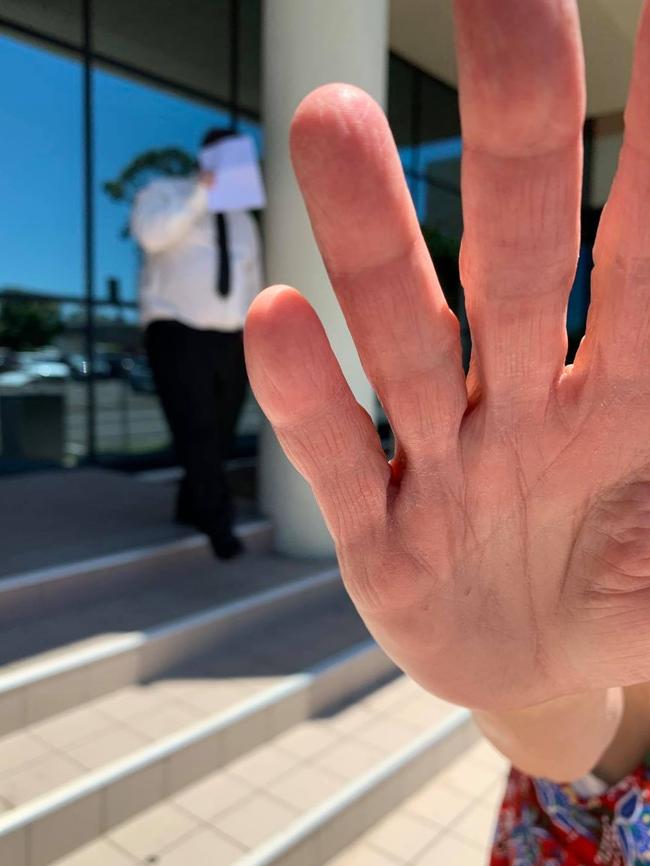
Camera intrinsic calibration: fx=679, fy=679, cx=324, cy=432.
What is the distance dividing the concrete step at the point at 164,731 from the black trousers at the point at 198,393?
2.52ft

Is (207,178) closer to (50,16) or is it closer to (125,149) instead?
(125,149)

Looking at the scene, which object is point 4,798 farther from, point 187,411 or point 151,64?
point 151,64

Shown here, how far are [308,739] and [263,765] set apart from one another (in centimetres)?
24

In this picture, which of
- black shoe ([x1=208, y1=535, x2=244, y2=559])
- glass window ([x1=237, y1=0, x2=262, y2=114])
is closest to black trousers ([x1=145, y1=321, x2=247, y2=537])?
black shoe ([x1=208, y1=535, x2=244, y2=559])

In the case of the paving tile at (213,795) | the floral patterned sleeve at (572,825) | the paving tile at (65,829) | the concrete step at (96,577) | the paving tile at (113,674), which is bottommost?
the paving tile at (213,795)

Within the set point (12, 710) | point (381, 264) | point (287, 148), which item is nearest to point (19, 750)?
point (12, 710)

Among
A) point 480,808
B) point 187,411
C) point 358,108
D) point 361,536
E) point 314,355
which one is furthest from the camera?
point 187,411

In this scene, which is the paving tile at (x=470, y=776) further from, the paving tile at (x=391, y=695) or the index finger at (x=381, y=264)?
the index finger at (x=381, y=264)

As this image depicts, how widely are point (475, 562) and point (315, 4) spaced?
12.5ft

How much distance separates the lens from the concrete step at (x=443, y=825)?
2402 mm

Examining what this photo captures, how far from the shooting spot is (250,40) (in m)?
6.06

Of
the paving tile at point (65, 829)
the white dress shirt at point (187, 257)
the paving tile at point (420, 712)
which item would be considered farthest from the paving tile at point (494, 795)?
the white dress shirt at point (187, 257)

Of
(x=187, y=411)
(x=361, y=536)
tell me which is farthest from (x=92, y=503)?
(x=361, y=536)

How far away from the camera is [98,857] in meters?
2.10
